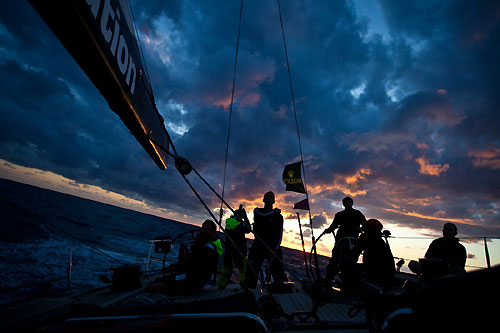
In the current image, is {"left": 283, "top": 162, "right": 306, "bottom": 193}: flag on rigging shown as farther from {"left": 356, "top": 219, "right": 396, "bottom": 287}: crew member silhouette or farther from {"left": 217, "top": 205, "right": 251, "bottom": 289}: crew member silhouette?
{"left": 356, "top": 219, "right": 396, "bottom": 287}: crew member silhouette

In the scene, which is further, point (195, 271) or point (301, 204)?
point (301, 204)

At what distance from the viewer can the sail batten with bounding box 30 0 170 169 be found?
1.63 meters

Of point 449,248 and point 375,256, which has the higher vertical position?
point 449,248

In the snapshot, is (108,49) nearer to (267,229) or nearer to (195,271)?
(195,271)

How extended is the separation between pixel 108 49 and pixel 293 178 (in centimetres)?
639

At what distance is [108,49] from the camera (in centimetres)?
197

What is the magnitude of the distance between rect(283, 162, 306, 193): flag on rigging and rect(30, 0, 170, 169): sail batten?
535 cm

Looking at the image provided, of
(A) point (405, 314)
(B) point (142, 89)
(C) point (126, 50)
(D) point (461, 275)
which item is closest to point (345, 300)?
(A) point (405, 314)

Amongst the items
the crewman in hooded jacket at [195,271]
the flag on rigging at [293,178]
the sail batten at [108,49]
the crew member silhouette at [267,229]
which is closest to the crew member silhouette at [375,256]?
the crew member silhouette at [267,229]

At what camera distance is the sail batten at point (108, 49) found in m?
1.63

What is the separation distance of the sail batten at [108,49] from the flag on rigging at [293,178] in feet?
17.6

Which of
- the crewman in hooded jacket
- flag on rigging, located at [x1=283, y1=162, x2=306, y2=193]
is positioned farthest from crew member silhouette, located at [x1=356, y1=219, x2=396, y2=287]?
flag on rigging, located at [x1=283, y1=162, x2=306, y2=193]

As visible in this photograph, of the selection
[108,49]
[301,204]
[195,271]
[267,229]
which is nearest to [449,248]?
[301,204]

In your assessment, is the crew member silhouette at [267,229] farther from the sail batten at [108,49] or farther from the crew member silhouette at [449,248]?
the crew member silhouette at [449,248]
